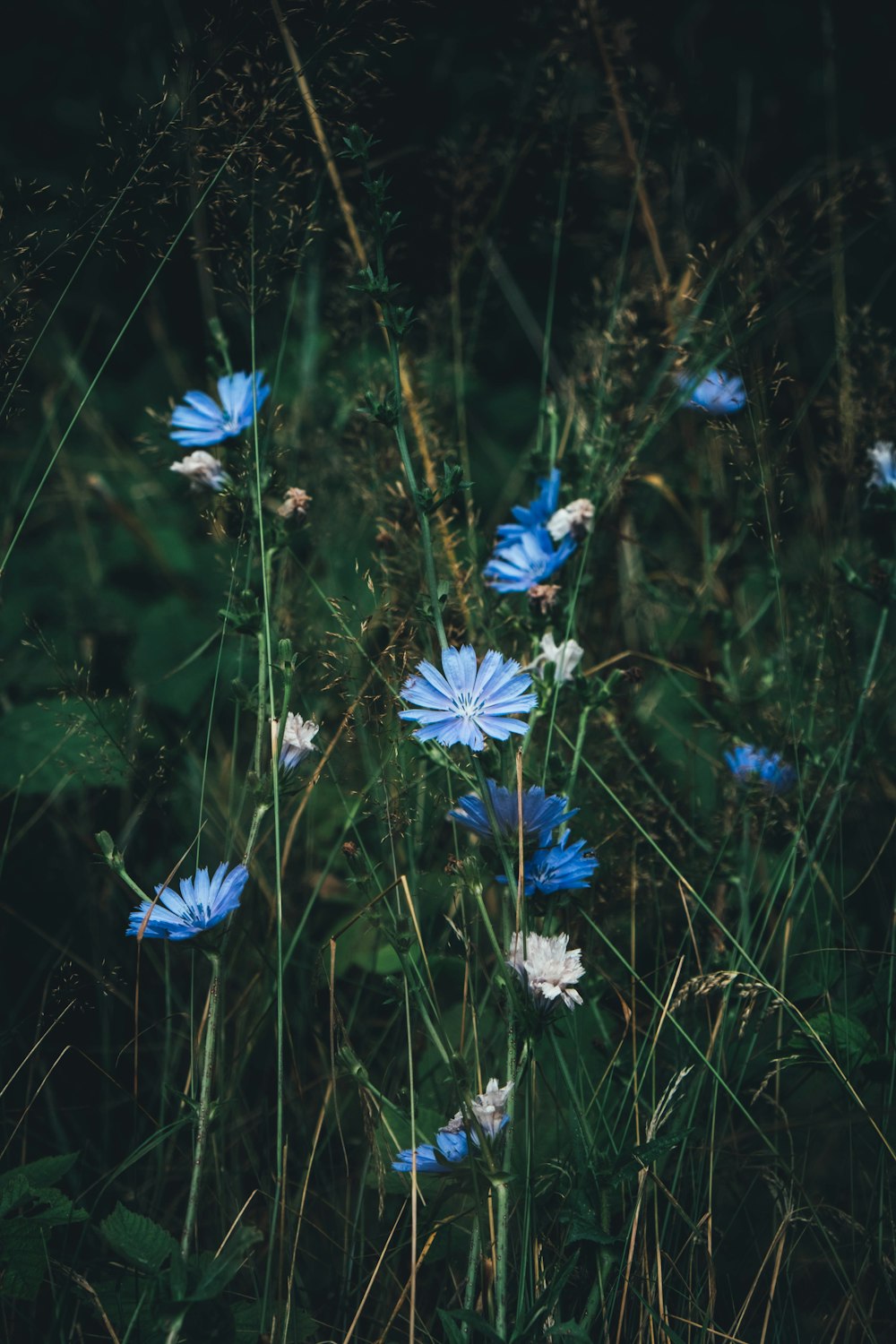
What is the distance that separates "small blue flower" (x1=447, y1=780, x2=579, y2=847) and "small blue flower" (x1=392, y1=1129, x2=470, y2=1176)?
35 cm

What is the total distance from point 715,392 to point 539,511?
21.5 inches

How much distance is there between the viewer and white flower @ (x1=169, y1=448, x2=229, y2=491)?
1.69 metres

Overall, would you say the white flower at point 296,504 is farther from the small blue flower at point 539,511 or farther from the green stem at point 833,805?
the green stem at point 833,805

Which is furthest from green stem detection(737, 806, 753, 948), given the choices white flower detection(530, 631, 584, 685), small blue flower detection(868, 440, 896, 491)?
small blue flower detection(868, 440, 896, 491)

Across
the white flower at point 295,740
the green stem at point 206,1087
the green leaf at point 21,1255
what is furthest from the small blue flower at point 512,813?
the green leaf at point 21,1255

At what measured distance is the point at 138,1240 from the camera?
1132 mm

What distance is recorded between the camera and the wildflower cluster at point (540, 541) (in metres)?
1.65

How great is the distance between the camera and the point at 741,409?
2.18 m

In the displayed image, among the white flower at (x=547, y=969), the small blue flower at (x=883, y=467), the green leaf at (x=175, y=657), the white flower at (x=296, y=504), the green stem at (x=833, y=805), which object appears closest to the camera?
the white flower at (x=547, y=969)

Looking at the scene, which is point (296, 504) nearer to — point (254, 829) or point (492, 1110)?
point (254, 829)

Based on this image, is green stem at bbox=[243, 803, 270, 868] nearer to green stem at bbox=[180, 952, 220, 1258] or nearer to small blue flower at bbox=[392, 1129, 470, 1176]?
green stem at bbox=[180, 952, 220, 1258]

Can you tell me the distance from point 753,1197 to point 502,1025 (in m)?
0.42

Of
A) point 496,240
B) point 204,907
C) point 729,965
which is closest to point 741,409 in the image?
point 496,240

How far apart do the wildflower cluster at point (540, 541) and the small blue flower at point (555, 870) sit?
50 centimetres
